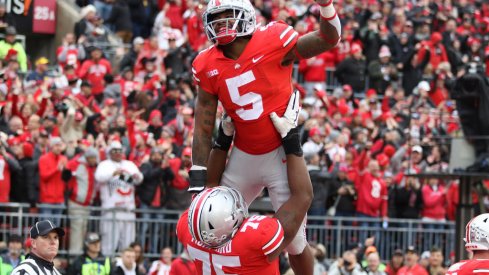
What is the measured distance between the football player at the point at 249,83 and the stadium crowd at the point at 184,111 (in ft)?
21.6

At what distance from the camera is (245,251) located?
7.79 metres

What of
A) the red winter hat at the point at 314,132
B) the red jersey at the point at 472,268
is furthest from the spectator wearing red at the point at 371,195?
the red jersey at the point at 472,268

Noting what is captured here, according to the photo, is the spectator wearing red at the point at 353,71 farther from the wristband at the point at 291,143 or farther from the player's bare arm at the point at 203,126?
the wristband at the point at 291,143

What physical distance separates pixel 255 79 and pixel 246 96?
12cm

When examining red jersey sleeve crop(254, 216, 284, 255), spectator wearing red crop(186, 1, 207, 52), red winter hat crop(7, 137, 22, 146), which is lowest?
red jersey sleeve crop(254, 216, 284, 255)

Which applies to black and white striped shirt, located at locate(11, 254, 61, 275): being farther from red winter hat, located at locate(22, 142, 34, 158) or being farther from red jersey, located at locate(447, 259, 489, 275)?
red winter hat, located at locate(22, 142, 34, 158)

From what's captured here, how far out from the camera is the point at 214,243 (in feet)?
25.5

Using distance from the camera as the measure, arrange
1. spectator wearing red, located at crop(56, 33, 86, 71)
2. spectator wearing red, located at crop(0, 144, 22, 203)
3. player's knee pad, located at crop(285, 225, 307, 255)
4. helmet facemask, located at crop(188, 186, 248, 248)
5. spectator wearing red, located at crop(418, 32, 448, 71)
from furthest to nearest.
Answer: spectator wearing red, located at crop(418, 32, 448, 71), spectator wearing red, located at crop(56, 33, 86, 71), spectator wearing red, located at crop(0, 144, 22, 203), player's knee pad, located at crop(285, 225, 307, 255), helmet facemask, located at crop(188, 186, 248, 248)

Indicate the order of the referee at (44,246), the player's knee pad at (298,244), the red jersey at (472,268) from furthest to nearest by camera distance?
the referee at (44,246)
the player's knee pad at (298,244)
the red jersey at (472,268)

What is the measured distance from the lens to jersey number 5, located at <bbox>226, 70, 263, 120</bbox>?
853 centimetres

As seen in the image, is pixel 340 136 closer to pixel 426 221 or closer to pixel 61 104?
pixel 426 221

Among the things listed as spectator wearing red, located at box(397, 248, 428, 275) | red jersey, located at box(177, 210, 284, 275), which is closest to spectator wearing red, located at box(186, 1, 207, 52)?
spectator wearing red, located at box(397, 248, 428, 275)

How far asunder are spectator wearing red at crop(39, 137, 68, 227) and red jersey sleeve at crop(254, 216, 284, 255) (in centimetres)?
840

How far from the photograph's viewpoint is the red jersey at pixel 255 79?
8523 mm
